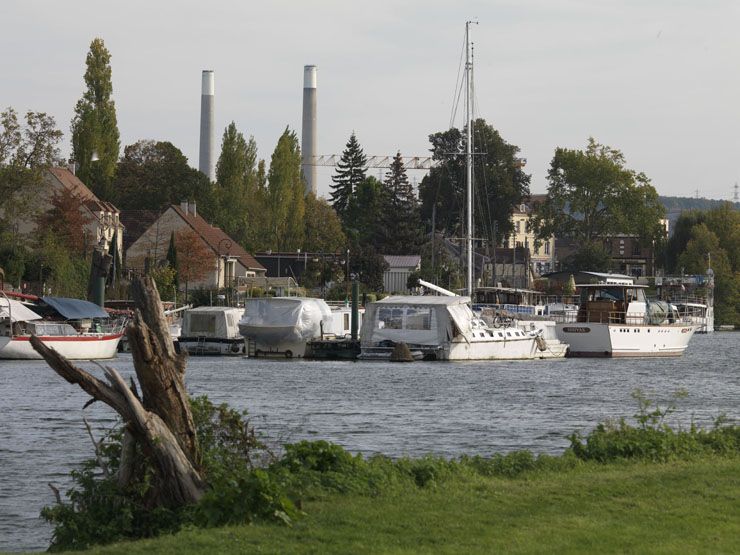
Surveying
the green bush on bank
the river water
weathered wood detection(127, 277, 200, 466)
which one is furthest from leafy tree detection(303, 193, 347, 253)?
weathered wood detection(127, 277, 200, 466)

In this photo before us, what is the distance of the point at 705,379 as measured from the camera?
187ft

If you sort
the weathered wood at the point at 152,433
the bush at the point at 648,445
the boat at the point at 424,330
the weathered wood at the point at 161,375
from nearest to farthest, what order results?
the weathered wood at the point at 152,433 < the weathered wood at the point at 161,375 < the bush at the point at 648,445 < the boat at the point at 424,330

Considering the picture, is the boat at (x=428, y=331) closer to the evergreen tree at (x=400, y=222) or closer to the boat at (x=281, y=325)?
the boat at (x=281, y=325)

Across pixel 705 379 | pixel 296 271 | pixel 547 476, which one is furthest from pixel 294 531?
pixel 296 271

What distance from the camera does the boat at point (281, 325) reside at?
7050cm

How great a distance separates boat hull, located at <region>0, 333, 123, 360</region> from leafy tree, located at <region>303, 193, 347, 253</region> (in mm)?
73283

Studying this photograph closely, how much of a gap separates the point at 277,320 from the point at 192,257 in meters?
39.3

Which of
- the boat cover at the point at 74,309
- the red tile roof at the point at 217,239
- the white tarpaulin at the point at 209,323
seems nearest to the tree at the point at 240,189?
the red tile roof at the point at 217,239

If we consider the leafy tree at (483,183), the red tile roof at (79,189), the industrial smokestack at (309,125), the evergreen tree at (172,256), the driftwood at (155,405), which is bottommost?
the driftwood at (155,405)

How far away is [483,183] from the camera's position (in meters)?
148

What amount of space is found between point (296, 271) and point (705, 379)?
73653mm

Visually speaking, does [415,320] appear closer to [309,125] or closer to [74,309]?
[74,309]

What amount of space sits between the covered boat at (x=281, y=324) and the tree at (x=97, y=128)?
161ft

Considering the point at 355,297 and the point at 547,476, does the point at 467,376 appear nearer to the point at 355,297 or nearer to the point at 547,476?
the point at 355,297
